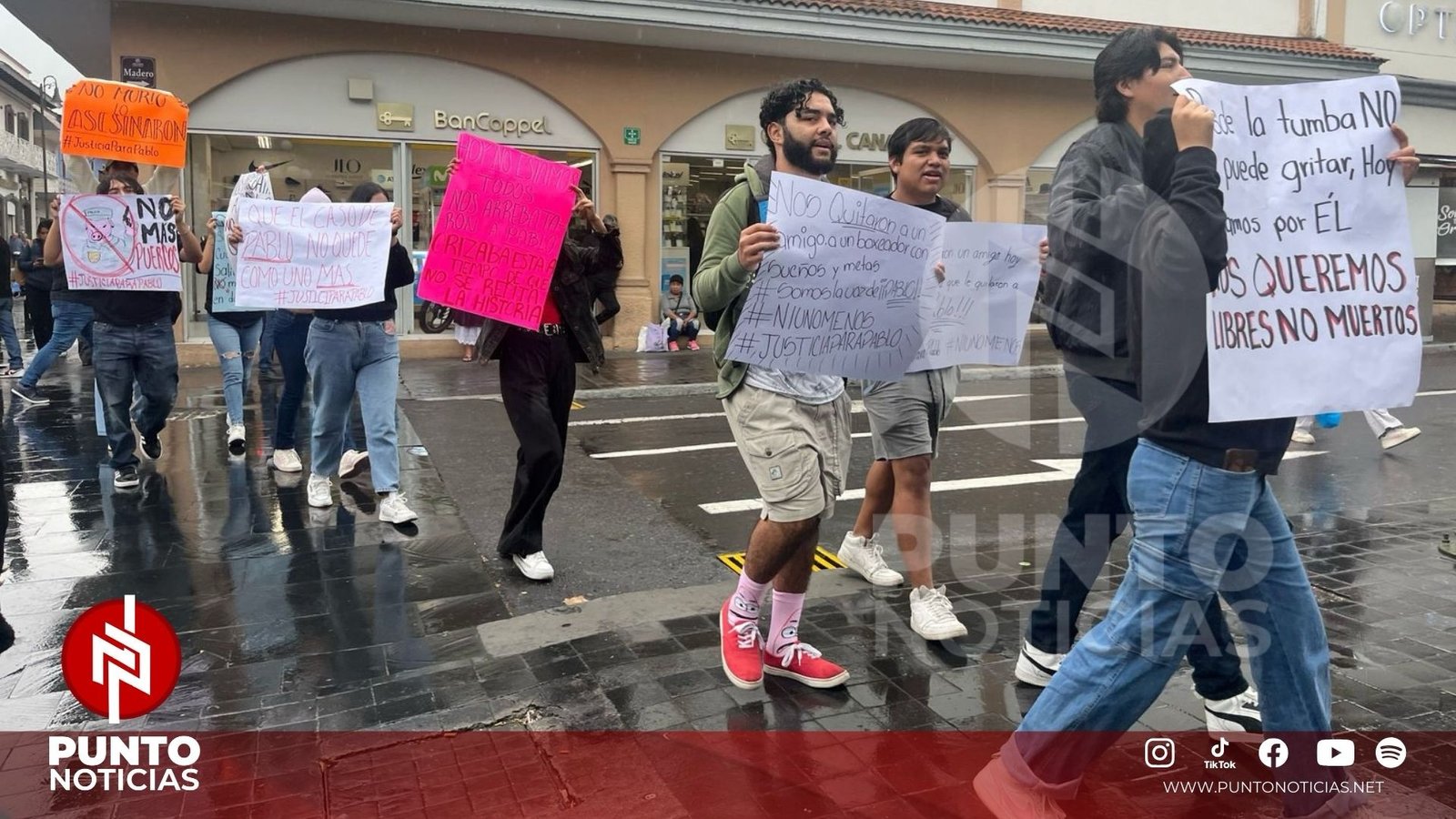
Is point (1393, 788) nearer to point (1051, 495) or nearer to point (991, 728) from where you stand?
point (991, 728)

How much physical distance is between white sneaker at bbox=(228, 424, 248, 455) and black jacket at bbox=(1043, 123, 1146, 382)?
6931mm

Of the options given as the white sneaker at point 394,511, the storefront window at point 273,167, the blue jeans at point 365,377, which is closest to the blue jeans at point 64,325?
the storefront window at point 273,167

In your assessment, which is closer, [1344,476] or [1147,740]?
[1147,740]

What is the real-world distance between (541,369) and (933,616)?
2.28 metres

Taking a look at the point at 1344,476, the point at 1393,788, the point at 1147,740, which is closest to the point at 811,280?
the point at 1147,740

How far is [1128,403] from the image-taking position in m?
3.52

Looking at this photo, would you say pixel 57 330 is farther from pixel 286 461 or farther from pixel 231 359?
pixel 286 461

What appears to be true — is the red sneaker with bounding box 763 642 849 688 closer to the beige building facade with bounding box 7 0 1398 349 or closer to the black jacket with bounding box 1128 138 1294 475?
the black jacket with bounding box 1128 138 1294 475

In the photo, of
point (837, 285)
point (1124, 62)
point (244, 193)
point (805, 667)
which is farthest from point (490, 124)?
point (1124, 62)

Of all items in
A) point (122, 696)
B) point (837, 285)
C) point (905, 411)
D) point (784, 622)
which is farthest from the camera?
point (905, 411)

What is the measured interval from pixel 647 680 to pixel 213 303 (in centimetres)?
605

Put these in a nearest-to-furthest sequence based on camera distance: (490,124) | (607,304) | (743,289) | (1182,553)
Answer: (1182,553) < (743,289) < (607,304) < (490,124)

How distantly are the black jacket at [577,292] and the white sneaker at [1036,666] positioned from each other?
257 centimetres

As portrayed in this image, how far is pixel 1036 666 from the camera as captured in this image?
386 centimetres
